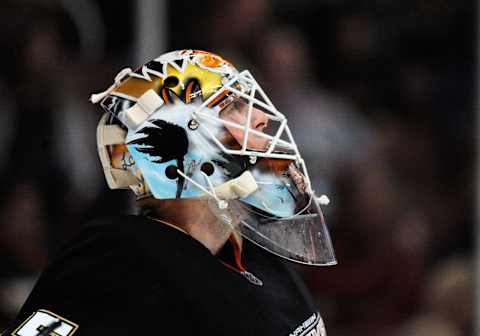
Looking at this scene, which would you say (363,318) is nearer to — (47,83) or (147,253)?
(47,83)

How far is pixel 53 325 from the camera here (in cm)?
210

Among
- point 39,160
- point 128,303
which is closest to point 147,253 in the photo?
point 128,303

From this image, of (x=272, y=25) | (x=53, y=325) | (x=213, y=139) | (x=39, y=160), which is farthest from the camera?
(x=272, y=25)

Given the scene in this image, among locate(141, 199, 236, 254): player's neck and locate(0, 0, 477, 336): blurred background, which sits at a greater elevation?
locate(141, 199, 236, 254): player's neck

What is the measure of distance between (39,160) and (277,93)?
1119 mm

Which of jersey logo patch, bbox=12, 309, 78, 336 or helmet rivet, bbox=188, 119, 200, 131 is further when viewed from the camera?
helmet rivet, bbox=188, 119, 200, 131

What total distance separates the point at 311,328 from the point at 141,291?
500mm

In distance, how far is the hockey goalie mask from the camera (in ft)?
7.55

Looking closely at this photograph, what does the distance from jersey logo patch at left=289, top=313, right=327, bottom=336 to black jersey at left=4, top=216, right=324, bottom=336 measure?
4cm

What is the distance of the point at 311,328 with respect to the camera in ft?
8.06

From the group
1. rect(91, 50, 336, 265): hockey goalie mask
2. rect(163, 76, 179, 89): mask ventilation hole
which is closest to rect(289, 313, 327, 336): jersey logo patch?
rect(91, 50, 336, 265): hockey goalie mask

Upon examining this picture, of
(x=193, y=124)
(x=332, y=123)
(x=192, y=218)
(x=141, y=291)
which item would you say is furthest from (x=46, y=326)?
(x=332, y=123)

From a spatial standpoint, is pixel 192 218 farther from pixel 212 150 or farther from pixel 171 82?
Answer: pixel 171 82

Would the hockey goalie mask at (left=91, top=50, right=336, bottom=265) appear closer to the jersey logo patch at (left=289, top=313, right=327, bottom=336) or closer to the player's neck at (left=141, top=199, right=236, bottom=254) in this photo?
the player's neck at (left=141, top=199, right=236, bottom=254)
